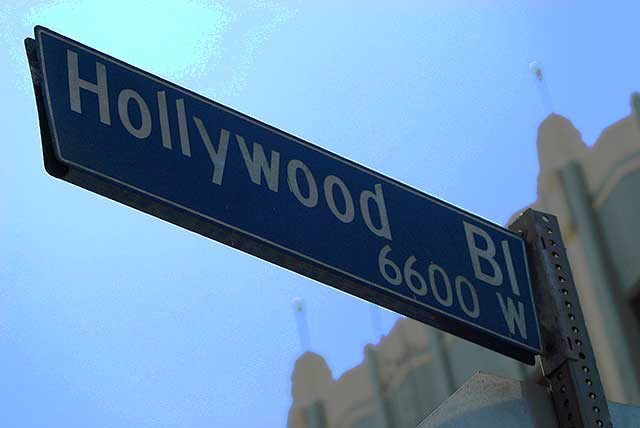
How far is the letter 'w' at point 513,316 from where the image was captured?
2.27 m

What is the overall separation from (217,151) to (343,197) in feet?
0.82

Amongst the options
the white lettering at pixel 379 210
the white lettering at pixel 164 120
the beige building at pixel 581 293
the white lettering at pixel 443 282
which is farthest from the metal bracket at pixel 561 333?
the beige building at pixel 581 293

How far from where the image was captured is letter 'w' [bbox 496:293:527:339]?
2.27 meters

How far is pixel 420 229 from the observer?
230cm

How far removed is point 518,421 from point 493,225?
0.41 meters

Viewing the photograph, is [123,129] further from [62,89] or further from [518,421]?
[518,421]

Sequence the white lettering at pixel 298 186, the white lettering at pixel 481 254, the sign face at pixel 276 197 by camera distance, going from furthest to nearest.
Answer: the white lettering at pixel 481 254, the white lettering at pixel 298 186, the sign face at pixel 276 197

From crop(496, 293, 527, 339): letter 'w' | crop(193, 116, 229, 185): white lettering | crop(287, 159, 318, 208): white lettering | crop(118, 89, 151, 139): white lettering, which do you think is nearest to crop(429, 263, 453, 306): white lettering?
crop(496, 293, 527, 339): letter 'w'

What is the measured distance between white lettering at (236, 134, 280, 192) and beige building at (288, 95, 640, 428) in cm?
615

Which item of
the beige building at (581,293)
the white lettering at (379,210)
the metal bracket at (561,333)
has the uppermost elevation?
the beige building at (581,293)

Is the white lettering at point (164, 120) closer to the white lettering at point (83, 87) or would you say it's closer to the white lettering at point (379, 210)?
the white lettering at point (83, 87)

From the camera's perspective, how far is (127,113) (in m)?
2.07

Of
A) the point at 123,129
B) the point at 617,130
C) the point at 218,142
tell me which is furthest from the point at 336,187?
the point at 617,130

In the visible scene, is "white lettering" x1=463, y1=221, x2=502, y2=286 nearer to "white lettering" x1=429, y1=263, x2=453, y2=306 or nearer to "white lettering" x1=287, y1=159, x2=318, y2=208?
"white lettering" x1=429, y1=263, x2=453, y2=306
